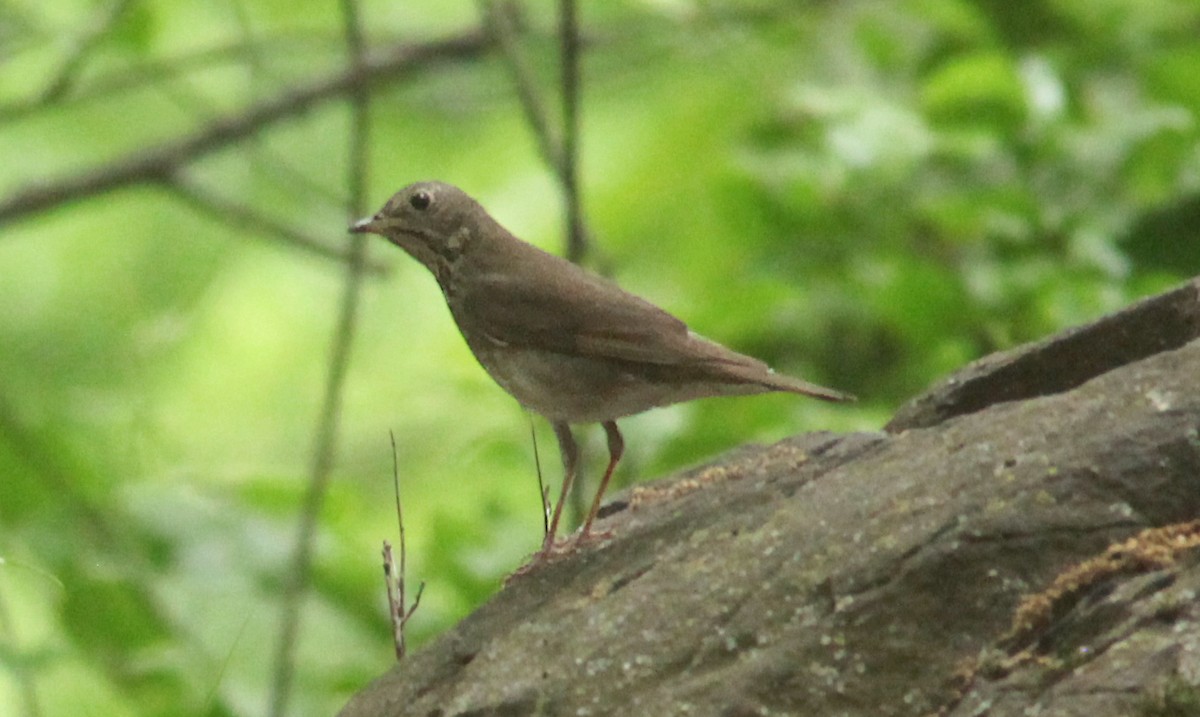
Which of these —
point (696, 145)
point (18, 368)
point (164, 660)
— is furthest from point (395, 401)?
point (164, 660)

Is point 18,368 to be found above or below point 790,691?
above

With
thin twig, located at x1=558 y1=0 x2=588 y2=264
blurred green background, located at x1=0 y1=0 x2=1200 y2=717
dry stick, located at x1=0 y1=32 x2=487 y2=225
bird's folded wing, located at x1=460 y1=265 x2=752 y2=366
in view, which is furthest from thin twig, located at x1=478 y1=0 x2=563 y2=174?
dry stick, located at x1=0 y1=32 x2=487 y2=225

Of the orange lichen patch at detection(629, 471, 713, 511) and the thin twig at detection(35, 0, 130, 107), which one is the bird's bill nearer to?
the orange lichen patch at detection(629, 471, 713, 511)

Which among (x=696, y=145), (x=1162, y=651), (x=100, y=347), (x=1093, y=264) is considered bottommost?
(x=1162, y=651)

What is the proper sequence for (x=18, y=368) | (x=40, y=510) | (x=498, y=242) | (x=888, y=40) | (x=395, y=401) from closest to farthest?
(x=498, y=242)
(x=40, y=510)
(x=888, y=40)
(x=395, y=401)
(x=18, y=368)

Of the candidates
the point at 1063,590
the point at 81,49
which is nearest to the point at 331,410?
the point at 81,49

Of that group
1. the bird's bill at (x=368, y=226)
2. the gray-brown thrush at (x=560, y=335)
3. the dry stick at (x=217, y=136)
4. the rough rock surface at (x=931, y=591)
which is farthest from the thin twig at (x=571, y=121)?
the dry stick at (x=217, y=136)

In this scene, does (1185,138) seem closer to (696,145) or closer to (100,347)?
(696,145)
